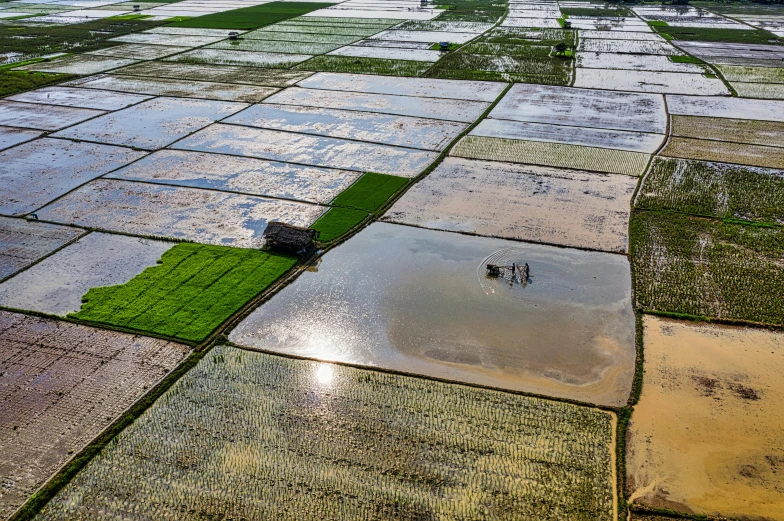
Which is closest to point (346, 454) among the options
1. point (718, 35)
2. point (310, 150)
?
point (310, 150)

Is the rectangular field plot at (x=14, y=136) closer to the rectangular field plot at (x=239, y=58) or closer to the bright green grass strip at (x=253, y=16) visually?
the rectangular field plot at (x=239, y=58)

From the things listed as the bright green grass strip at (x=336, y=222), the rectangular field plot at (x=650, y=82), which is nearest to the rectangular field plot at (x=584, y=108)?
the rectangular field plot at (x=650, y=82)

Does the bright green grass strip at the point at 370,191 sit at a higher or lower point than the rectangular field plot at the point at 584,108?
lower

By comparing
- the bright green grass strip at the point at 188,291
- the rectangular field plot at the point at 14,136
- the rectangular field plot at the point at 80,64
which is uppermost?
the rectangular field plot at the point at 80,64

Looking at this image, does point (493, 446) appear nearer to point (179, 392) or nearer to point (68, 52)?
point (179, 392)

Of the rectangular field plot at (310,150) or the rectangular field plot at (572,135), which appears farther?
the rectangular field plot at (572,135)

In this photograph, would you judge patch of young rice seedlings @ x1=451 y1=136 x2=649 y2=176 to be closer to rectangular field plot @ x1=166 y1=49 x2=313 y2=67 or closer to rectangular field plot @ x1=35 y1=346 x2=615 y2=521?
rectangular field plot @ x1=35 y1=346 x2=615 y2=521

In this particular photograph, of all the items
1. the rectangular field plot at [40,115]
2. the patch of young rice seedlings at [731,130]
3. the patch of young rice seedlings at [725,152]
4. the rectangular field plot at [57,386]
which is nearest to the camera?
the rectangular field plot at [57,386]
